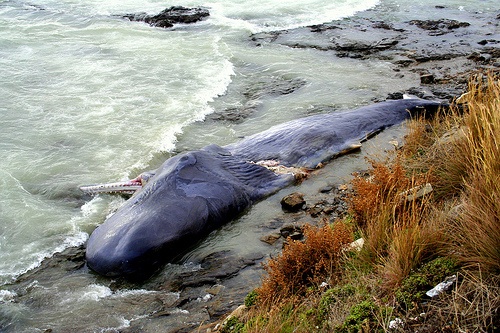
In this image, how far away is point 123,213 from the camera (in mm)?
6734

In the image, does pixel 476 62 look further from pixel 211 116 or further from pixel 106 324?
pixel 106 324

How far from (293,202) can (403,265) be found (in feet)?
10.5

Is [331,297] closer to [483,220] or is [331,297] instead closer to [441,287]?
[441,287]

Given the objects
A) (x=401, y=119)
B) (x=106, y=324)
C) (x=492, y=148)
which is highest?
(x=492, y=148)

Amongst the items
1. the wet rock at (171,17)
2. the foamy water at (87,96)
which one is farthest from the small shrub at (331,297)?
the wet rock at (171,17)

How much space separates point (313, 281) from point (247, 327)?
2.94 feet

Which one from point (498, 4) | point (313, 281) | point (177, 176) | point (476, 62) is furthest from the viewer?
point (498, 4)

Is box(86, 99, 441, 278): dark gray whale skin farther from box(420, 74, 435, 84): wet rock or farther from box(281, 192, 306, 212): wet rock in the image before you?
box(420, 74, 435, 84): wet rock

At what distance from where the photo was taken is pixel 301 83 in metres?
13.2

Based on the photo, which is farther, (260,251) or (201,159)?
(201,159)

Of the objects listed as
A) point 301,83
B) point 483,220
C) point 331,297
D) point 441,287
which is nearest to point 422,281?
point 441,287

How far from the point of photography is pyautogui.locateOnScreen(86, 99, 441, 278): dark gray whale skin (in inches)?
247

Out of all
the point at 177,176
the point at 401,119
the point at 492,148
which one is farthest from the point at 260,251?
the point at 401,119

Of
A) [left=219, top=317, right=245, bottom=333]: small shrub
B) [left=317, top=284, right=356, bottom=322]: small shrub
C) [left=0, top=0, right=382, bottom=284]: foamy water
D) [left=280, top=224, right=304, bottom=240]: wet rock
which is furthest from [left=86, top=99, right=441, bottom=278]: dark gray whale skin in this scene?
[left=317, top=284, right=356, bottom=322]: small shrub
